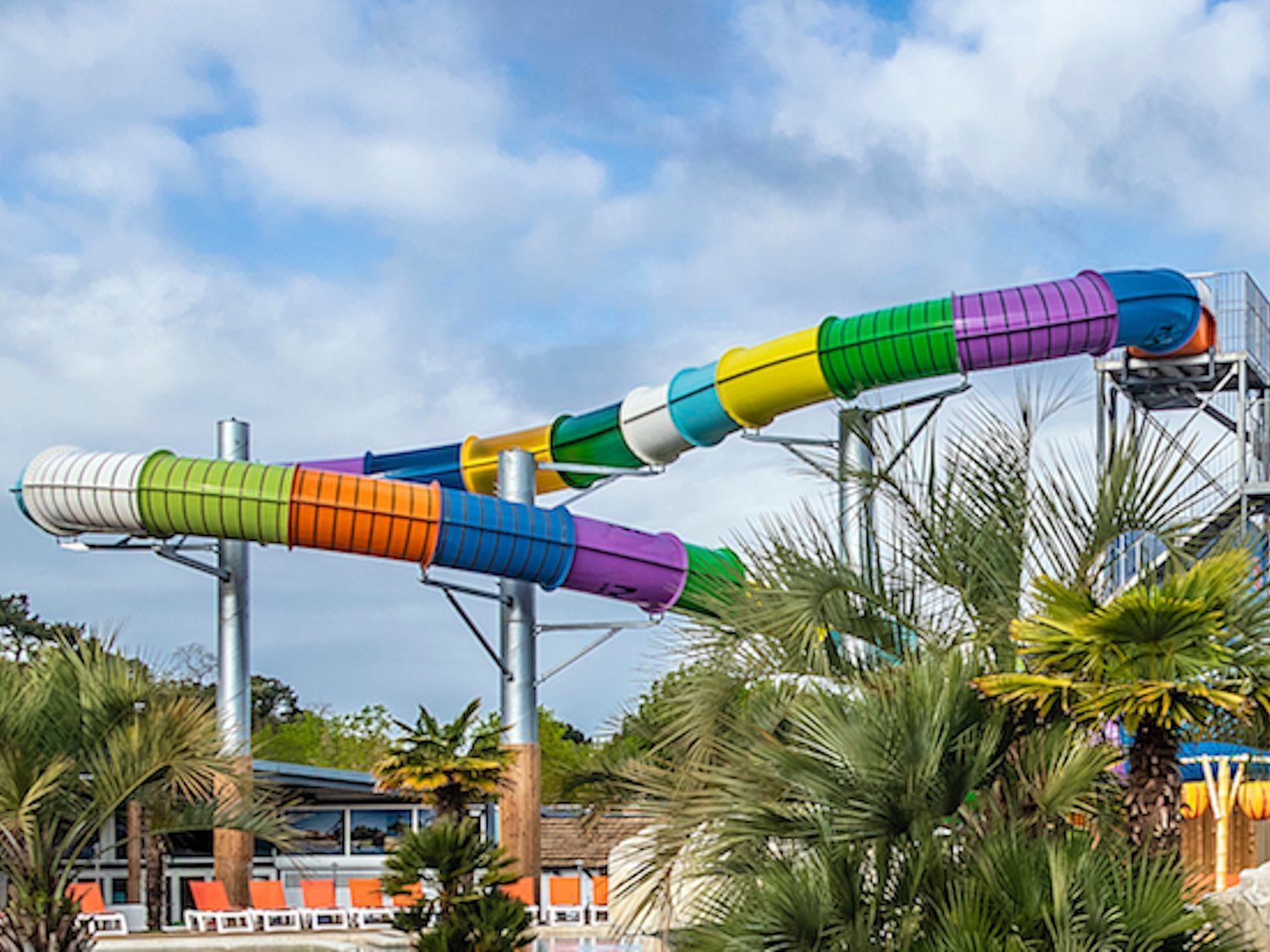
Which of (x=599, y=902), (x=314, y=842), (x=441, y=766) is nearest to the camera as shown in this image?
(x=441, y=766)

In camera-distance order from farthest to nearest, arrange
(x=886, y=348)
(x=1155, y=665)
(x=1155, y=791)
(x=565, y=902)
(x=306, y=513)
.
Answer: (x=565, y=902) < (x=306, y=513) < (x=886, y=348) < (x=1155, y=791) < (x=1155, y=665)

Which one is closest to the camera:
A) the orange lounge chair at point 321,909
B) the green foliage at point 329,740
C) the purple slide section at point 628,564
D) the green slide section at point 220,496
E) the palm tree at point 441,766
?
the palm tree at point 441,766

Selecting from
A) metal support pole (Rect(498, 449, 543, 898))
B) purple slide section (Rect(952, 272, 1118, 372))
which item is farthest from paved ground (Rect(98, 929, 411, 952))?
purple slide section (Rect(952, 272, 1118, 372))

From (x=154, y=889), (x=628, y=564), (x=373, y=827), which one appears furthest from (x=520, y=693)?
(x=373, y=827)

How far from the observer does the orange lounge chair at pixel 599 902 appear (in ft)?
84.9

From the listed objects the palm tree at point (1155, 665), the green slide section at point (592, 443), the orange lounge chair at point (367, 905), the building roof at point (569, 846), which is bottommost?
the orange lounge chair at point (367, 905)

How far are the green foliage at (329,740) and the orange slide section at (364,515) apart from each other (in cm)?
2704

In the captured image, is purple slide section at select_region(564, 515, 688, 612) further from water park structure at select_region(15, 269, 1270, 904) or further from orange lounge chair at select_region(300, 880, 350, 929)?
orange lounge chair at select_region(300, 880, 350, 929)

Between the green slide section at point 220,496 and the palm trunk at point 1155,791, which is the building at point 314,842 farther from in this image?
the palm trunk at point 1155,791

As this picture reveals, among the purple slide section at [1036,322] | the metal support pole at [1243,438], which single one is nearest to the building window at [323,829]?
the purple slide section at [1036,322]

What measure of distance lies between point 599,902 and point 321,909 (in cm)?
412

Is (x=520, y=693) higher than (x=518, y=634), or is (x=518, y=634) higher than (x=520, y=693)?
(x=518, y=634)

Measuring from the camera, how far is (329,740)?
2276 inches

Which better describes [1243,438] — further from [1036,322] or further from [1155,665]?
[1155,665]
